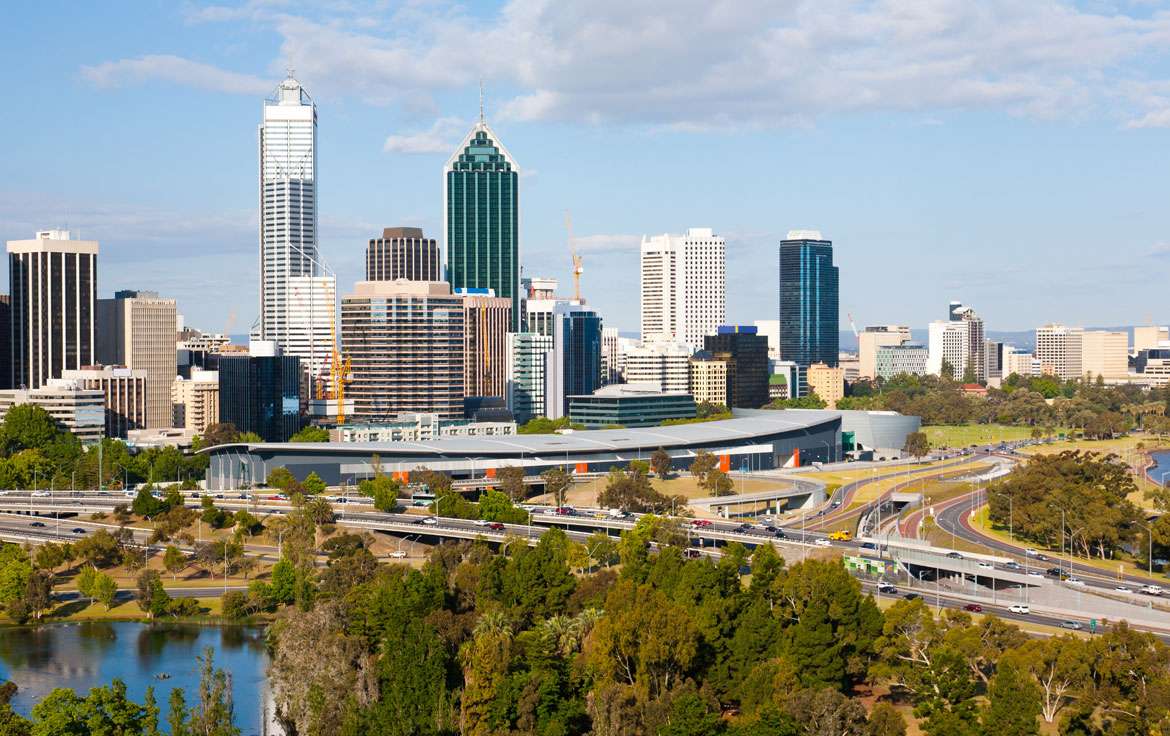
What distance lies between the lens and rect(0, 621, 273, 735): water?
81.4m

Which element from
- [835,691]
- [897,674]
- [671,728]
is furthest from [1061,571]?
[671,728]

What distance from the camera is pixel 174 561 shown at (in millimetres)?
116438

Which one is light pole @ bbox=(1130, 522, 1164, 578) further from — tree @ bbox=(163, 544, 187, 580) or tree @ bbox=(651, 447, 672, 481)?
tree @ bbox=(163, 544, 187, 580)

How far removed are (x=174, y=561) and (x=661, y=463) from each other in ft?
226

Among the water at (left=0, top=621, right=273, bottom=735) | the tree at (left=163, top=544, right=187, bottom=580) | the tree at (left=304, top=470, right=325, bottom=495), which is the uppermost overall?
the tree at (left=304, top=470, right=325, bottom=495)

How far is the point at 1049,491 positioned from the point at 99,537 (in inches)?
3670

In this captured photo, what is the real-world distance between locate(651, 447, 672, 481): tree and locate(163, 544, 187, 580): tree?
66519 mm

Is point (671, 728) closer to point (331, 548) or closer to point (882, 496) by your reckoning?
point (331, 548)

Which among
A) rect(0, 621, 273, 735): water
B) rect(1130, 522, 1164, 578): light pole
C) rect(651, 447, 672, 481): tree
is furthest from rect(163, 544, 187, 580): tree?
rect(1130, 522, 1164, 578): light pole

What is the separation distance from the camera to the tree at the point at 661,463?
166000mm

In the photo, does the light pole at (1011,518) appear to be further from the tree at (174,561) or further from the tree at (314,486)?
the tree at (174,561)

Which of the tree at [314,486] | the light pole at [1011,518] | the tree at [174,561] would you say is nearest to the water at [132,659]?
the tree at [174,561]

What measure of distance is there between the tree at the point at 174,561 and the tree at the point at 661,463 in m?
66.5

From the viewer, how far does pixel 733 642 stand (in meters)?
77.8
